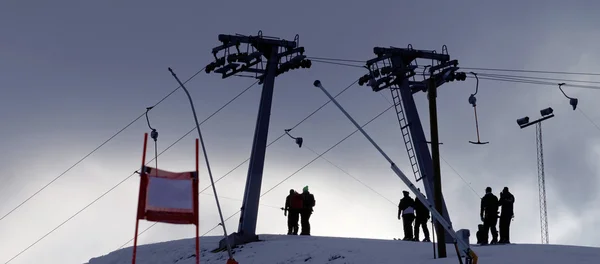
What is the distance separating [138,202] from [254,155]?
12.0 metres

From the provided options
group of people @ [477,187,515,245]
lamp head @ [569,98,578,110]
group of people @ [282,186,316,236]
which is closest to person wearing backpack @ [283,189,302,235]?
group of people @ [282,186,316,236]

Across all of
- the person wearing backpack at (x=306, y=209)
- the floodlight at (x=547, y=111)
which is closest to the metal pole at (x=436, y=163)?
the floodlight at (x=547, y=111)

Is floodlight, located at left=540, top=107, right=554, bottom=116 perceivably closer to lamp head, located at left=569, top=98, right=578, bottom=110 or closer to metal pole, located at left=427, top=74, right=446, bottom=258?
lamp head, located at left=569, top=98, right=578, bottom=110

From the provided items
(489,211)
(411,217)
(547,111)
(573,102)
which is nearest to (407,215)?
(411,217)

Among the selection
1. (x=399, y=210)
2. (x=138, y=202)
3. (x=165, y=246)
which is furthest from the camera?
(x=165, y=246)

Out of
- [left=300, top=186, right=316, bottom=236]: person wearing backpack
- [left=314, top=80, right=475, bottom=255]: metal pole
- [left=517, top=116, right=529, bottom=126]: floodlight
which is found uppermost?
[left=517, top=116, right=529, bottom=126]: floodlight

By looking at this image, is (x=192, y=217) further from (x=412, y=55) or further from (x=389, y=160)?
(x=412, y=55)

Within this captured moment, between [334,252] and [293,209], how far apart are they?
18.8ft

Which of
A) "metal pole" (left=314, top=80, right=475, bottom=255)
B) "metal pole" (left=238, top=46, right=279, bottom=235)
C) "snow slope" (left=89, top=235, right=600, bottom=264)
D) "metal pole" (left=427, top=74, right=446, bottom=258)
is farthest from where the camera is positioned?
"metal pole" (left=238, top=46, right=279, bottom=235)

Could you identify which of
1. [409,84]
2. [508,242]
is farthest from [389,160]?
[409,84]

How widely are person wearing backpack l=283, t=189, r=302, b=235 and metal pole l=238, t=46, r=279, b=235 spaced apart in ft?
3.72

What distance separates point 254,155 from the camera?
33.7 metres

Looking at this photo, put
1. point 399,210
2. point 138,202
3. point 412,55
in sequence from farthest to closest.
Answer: point 412,55
point 399,210
point 138,202

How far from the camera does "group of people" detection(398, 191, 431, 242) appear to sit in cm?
2945
